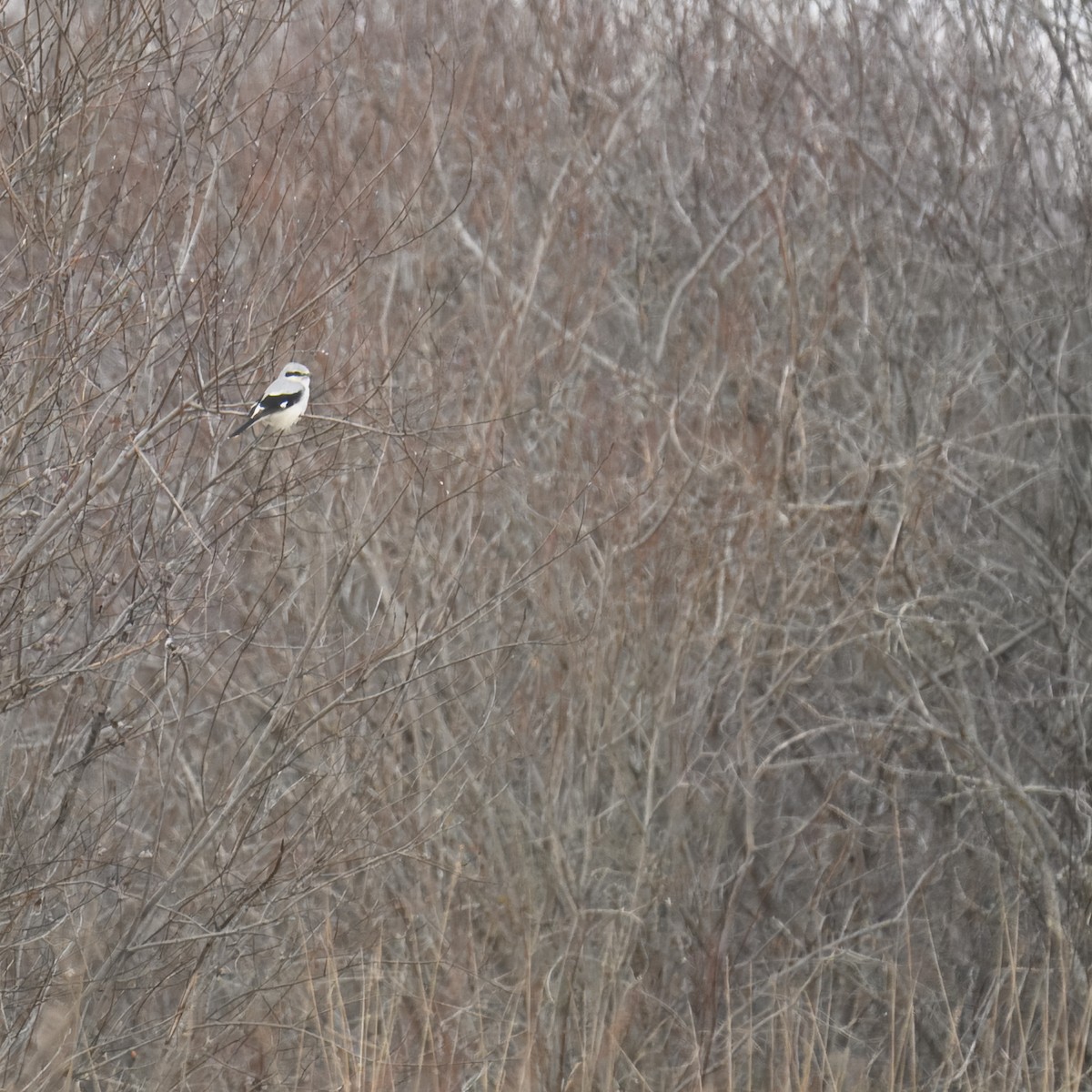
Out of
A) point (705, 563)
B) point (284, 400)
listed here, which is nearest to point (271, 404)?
point (284, 400)

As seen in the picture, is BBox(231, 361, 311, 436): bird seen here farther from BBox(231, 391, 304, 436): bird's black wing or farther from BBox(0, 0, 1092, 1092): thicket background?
BBox(0, 0, 1092, 1092): thicket background

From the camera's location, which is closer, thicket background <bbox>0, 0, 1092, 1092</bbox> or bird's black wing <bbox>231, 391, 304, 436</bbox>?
bird's black wing <bbox>231, 391, 304, 436</bbox>

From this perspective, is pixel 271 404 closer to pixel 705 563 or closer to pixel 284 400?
pixel 284 400

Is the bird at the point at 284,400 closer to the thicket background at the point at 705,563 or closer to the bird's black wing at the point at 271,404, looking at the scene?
the bird's black wing at the point at 271,404

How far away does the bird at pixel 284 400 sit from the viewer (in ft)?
14.4

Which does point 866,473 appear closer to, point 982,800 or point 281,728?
point 982,800

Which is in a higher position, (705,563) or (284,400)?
(284,400)

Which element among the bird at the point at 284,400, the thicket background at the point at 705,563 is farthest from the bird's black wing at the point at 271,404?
the thicket background at the point at 705,563

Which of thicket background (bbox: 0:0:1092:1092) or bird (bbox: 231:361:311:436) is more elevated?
bird (bbox: 231:361:311:436)

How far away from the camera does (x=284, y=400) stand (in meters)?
4.54

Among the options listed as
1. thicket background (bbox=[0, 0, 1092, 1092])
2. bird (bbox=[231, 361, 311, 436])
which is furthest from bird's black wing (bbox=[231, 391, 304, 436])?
thicket background (bbox=[0, 0, 1092, 1092])

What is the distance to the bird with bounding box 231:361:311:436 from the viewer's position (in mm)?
4398

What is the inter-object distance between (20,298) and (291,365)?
0.81m

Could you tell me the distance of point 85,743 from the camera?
15.7ft
